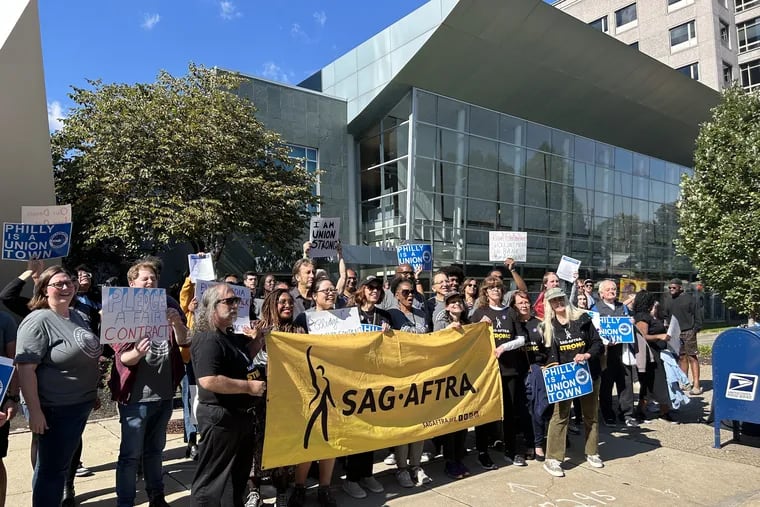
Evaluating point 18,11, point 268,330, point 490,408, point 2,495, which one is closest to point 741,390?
point 490,408

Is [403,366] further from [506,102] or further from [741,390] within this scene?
[506,102]

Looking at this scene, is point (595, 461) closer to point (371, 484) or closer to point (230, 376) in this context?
point (371, 484)

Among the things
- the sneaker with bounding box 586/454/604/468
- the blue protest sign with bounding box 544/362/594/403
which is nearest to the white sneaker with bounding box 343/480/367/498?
the blue protest sign with bounding box 544/362/594/403

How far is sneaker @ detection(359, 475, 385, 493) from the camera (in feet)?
15.6

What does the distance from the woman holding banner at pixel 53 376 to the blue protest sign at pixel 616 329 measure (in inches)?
246

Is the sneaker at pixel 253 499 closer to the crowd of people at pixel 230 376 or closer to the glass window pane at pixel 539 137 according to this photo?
the crowd of people at pixel 230 376

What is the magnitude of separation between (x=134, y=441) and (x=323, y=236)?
14.9ft

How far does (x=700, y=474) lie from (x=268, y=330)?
15.3 feet

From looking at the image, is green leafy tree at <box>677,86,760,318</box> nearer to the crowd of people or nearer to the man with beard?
the crowd of people

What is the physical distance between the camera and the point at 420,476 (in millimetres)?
4961

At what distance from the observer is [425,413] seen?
5.06m

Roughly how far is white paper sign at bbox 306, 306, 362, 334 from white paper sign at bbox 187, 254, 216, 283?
199 centimetres

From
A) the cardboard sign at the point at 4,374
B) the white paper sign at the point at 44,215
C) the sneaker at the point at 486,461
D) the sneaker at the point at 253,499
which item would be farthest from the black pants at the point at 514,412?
the white paper sign at the point at 44,215

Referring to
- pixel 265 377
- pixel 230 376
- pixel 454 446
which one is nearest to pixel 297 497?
pixel 265 377
